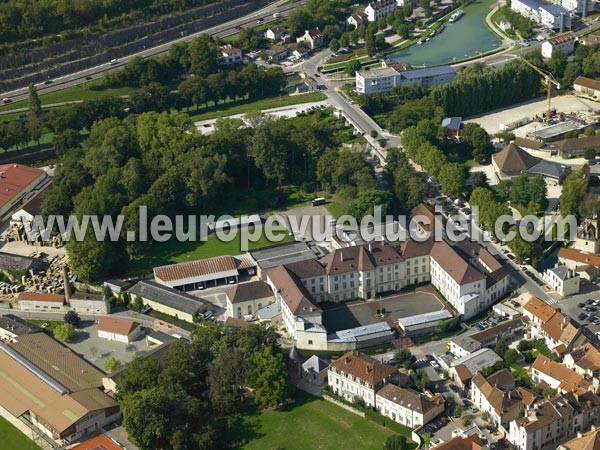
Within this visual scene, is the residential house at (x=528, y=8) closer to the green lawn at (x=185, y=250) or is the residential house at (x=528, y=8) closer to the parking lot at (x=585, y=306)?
the green lawn at (x=185, y=250)

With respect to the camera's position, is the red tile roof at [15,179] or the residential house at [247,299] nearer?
the residential house at [247,299]

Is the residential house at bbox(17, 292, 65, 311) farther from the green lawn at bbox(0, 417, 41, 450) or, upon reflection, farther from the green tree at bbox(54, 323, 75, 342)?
the green lawn at bbox(0, 417, 41, 450)

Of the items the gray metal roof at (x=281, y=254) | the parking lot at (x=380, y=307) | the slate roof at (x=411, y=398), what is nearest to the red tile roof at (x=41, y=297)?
the gray metal roof at (x=281, y=254)

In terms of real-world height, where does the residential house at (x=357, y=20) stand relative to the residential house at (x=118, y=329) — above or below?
above

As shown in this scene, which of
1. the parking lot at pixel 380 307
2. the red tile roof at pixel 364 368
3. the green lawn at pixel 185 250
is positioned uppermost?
the red tile roof at pixel 364 368

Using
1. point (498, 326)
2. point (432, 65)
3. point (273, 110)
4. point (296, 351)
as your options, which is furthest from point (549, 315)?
point (432, 65)

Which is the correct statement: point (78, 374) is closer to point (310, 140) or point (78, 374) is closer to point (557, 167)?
point (310, 140)

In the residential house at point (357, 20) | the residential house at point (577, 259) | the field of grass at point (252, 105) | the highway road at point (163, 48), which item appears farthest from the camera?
the residential house at point (357, 20)
